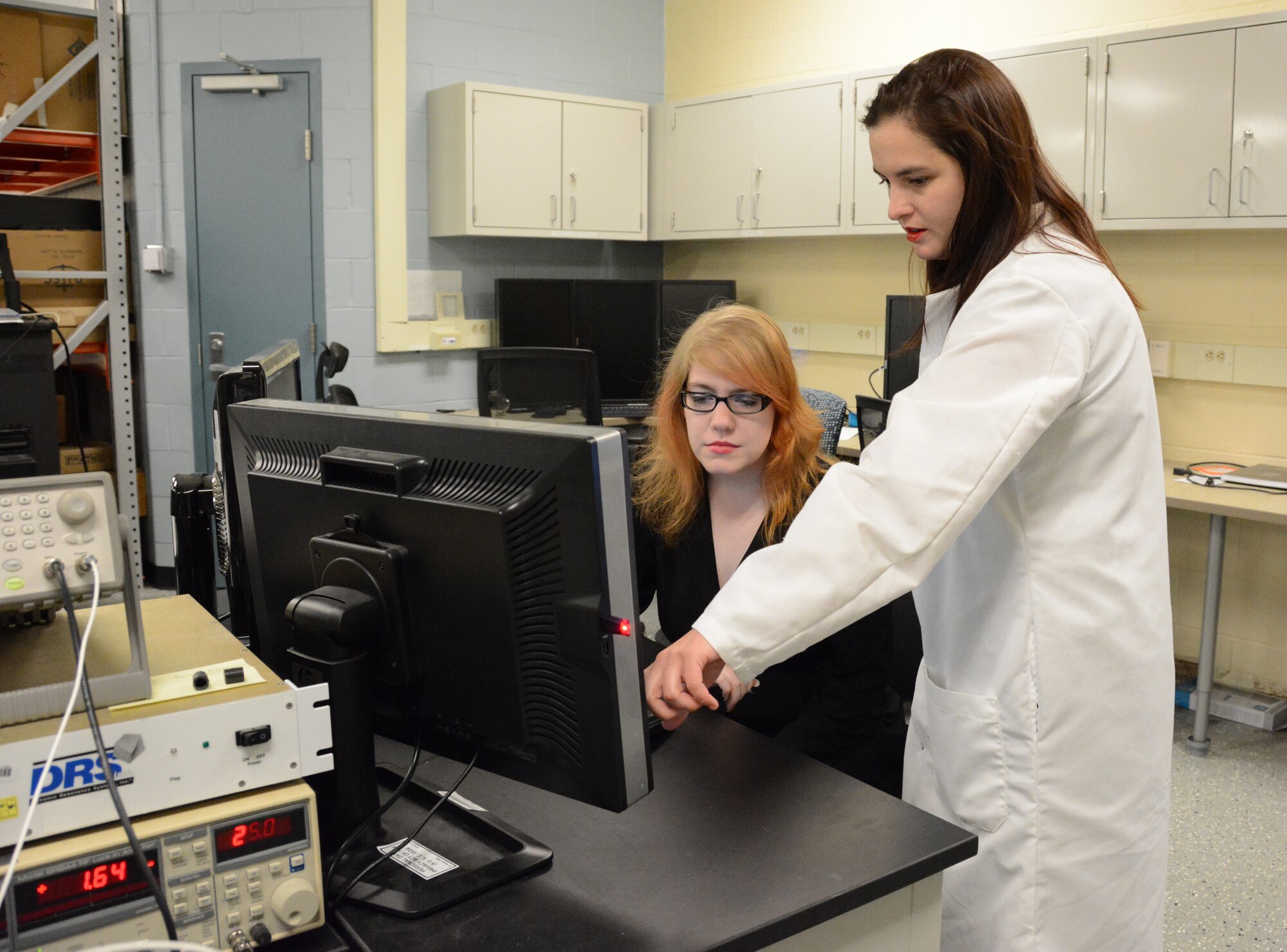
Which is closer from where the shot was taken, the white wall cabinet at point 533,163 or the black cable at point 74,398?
the black cable at point 74,398

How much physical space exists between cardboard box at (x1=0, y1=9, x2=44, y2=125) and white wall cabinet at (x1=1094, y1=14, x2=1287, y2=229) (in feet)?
10.8

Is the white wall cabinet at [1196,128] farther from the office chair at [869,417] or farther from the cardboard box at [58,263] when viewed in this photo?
the cardboard box at [58,263]

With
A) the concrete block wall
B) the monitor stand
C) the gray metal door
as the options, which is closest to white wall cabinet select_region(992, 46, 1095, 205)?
the concrete block wall

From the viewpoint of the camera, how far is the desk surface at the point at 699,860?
37.0 inches

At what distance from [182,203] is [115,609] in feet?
12.6

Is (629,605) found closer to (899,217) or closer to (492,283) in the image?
(899,217)

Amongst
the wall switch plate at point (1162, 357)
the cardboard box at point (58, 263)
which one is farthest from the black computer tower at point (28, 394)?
the wall switch plate at point (1162, 357)

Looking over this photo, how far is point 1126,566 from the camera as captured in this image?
3.75ft

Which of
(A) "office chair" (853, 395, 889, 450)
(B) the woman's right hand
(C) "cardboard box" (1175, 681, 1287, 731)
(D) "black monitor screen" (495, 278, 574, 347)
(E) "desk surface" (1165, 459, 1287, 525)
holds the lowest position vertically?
(C) "cardboard box" (1175, 681, 1287, 731)

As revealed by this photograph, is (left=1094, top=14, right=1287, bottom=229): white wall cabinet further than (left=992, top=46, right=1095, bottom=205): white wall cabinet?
No

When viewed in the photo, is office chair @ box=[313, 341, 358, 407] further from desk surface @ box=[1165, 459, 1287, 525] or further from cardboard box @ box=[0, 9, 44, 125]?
desk surface @ box=[1165, 459, 1287, 525]

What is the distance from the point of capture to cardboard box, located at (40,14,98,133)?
11.0ft

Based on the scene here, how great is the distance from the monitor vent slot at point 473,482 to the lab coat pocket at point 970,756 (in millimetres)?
591

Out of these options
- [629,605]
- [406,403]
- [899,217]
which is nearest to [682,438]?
[899,217]
